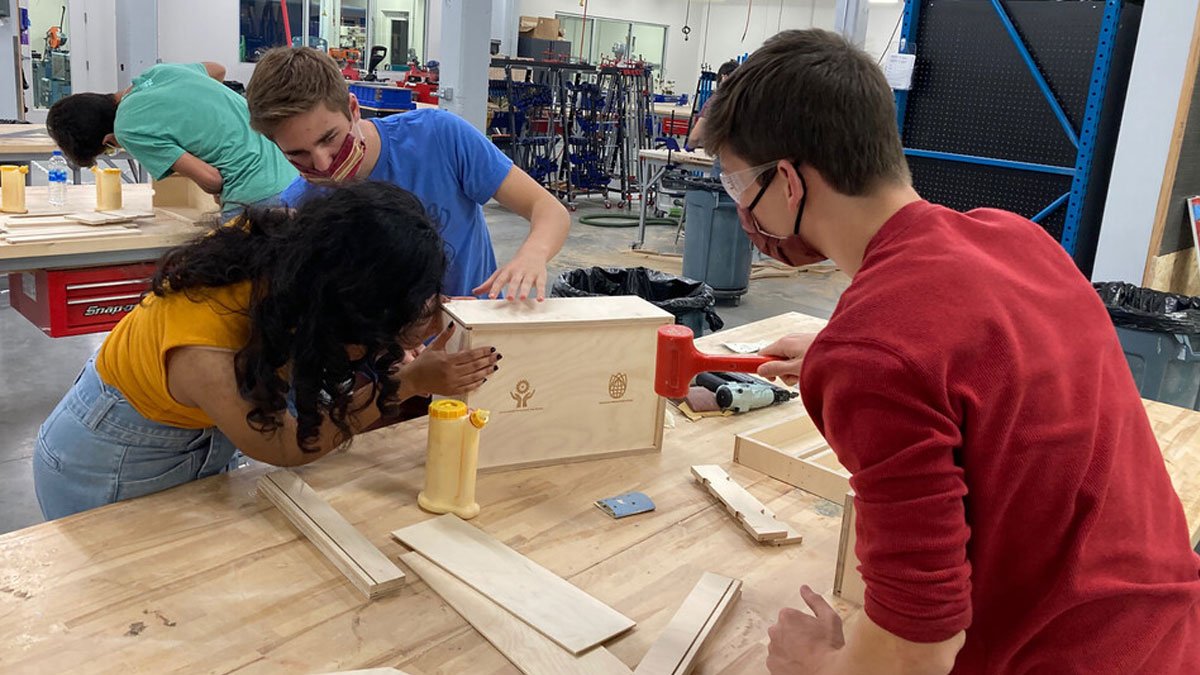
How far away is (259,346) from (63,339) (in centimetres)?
425

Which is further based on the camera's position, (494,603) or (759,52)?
(494,603)

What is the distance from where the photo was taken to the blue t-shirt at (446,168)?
2.18 metres

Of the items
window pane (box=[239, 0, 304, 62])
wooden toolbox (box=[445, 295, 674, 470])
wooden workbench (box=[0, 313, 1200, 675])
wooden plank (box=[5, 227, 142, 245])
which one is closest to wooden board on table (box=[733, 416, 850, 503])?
wooden workbench (box=[0, 313, 1200, 675])

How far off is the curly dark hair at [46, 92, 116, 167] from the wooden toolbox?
2.64m

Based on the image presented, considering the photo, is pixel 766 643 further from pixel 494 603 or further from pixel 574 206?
pixel 574 206

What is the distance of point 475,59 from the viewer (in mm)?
7855

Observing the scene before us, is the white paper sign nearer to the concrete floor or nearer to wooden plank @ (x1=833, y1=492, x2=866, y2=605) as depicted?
the concrete floor

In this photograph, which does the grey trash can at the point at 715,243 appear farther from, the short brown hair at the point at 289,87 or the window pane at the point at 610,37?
the window pane at the point at 610,37

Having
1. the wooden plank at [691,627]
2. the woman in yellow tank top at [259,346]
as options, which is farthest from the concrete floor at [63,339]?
the wooden plank at [691,627]

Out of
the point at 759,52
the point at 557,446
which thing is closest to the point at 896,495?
the point at 759,52

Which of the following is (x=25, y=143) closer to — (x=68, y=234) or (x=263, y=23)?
(x=68, y=234)

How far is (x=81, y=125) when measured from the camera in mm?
3635

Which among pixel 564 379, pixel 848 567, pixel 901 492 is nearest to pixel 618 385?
pixel 564 379

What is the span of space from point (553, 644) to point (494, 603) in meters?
0.12
